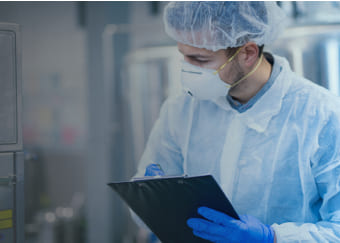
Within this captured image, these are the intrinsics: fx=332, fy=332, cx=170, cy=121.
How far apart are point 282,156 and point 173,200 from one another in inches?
13.9

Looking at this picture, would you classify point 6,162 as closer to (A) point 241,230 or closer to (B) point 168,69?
(A) point 241,230

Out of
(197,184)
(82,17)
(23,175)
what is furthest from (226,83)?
(82,17)

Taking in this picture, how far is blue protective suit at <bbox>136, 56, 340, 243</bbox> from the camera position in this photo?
866mm

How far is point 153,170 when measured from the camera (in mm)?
1044

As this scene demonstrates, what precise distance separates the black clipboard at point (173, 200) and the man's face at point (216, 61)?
1.30 ft

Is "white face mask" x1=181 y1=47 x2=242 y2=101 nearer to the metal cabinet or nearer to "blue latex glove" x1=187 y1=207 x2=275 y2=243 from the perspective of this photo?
"blue latex glove" x1=187 y1=207 x2=275 y2=243

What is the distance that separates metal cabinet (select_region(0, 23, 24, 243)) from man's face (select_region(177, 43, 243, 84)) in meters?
0.47

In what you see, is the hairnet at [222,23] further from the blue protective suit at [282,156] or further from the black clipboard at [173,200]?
the black clipboard at [173,200]

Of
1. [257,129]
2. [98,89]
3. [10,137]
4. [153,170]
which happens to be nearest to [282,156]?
[257,129]

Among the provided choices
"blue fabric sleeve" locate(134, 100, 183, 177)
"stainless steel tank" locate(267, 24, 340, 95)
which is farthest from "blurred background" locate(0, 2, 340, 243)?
"blue fabric sleeve" locate(134, 100, 183, 177)

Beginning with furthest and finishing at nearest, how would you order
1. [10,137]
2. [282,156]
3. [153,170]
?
1. [153,170]
2. [282,156]
3. [10,137]

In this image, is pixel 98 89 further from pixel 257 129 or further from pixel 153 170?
pixel 257 129

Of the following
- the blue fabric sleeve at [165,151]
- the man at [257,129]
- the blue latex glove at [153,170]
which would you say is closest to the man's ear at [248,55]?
the man at [257,129]

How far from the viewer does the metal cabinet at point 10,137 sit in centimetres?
74
